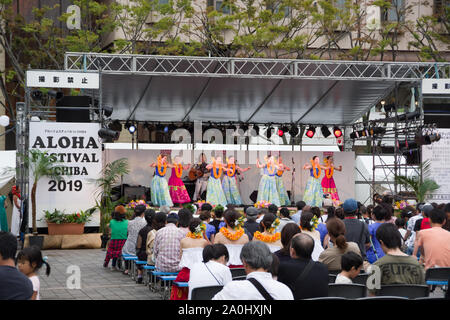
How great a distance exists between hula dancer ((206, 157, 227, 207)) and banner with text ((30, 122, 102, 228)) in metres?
5.45

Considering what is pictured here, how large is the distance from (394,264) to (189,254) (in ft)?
8.38

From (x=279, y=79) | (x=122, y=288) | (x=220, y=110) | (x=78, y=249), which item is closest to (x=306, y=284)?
(x=122, y=288)

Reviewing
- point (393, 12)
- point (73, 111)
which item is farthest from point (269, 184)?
point (393, 12)

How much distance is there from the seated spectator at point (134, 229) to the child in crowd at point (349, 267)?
545cm

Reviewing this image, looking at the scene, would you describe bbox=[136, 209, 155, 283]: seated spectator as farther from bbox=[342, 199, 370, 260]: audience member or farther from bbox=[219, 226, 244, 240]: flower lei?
bbox=[342, 199, 370, 260]: audience member

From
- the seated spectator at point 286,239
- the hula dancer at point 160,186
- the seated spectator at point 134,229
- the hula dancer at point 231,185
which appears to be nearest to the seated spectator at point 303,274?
the seated spectator at point 286,239

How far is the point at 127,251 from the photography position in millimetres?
10445

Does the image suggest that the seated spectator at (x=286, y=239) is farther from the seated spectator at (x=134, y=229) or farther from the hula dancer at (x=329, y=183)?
the hula dancer at (x=329, y=183)

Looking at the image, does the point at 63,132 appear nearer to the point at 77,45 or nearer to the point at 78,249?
the point at 78,249

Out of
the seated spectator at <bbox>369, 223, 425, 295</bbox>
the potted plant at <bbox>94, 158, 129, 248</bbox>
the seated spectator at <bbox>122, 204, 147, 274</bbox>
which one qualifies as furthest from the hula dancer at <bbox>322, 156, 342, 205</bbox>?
the seated spectator at <bbox>369, 223, 425, 295</bbox>

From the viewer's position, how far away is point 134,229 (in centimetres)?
1031

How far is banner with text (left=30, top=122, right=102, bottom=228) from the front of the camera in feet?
47.1

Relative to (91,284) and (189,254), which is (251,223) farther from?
(91,284)

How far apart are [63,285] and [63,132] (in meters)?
5.32
